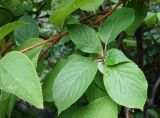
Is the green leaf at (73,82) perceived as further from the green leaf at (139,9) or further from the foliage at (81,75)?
the green leaf at (139,9)

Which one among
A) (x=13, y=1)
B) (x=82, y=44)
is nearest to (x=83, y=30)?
(x=82, y=44)

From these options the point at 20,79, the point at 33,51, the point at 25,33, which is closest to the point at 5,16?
the point at 25,33

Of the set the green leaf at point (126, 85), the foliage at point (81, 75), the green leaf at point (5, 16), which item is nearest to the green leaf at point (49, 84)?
the foliage at point (81, 75)

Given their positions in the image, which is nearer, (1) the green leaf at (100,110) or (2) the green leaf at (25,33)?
(1) the green leaf at (100,110)

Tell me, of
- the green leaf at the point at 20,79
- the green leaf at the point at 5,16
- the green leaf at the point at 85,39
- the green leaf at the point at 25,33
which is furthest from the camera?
the green leaf at the point at 5,16

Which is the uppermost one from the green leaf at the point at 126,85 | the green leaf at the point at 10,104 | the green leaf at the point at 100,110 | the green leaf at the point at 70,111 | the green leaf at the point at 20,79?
the green leaf at the point at 20,79

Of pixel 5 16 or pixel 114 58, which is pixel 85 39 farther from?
pixel 5 16
